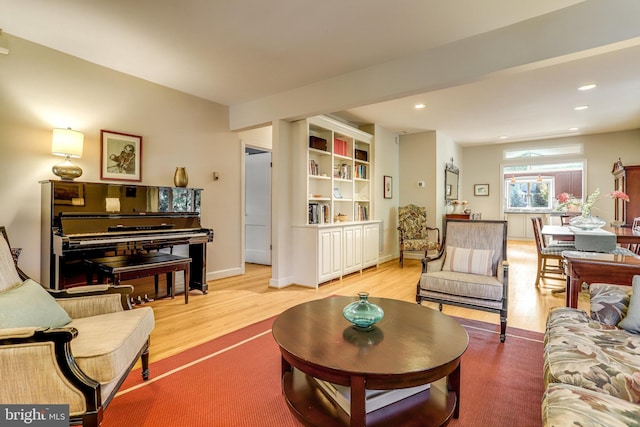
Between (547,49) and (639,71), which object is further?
(639,71)

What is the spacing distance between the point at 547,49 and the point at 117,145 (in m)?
4.30

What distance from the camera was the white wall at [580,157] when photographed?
695cm

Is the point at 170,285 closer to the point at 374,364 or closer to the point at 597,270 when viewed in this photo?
the point at 374,364

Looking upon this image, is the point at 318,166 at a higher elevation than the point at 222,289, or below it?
higher

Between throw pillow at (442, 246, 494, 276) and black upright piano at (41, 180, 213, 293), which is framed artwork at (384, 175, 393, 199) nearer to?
throw pillow at (442, 246, 494, 276)

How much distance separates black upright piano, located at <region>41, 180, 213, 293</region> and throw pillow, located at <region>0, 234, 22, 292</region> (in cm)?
102

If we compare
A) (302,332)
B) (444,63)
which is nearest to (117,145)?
(302,332)

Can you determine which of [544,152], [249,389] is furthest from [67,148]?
[544,152]

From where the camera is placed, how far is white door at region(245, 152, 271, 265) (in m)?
5.90

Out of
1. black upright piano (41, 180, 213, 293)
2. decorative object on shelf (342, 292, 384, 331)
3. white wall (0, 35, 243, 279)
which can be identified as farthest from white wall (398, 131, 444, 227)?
decorative object on shelf (342, 292, 384, 331)

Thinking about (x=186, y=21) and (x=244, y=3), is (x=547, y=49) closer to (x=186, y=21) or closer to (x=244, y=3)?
(x=244, y=3)

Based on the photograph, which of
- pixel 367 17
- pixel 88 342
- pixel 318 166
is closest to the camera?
pixel 88 342

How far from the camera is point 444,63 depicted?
2.98 m

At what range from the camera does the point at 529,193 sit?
339 inches
